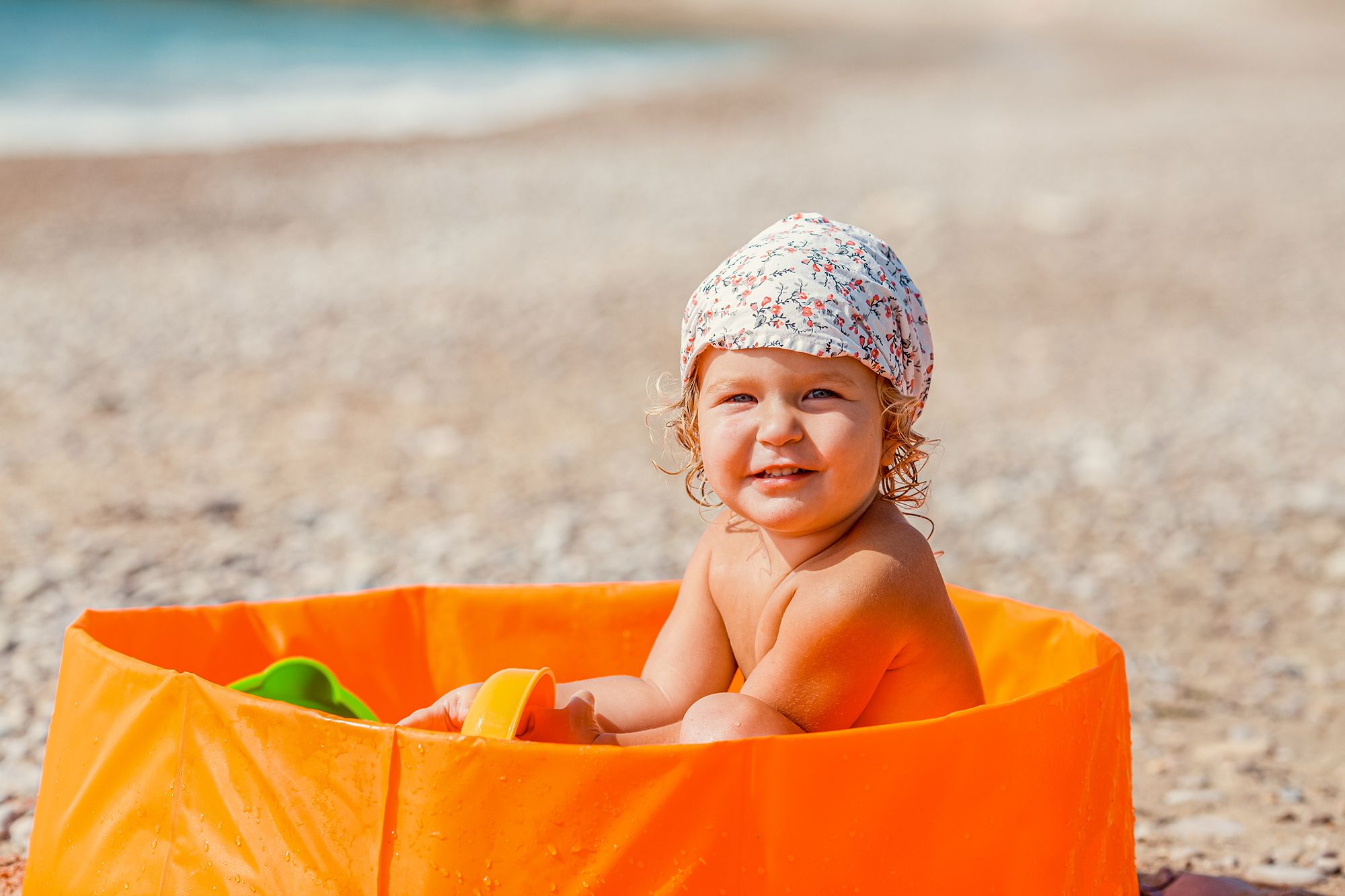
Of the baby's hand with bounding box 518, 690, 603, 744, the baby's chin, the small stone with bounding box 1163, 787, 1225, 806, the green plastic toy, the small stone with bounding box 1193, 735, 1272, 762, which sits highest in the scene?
the baby's chin

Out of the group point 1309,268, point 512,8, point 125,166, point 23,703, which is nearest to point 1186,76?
point 1309,268

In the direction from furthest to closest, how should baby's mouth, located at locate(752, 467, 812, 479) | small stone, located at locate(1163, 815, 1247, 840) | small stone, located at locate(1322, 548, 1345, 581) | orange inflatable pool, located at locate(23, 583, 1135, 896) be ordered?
small stone, located at locate(1322, 548, 1345, 581) < small stone, located at locate(1163, 815, 1247, 840) < baby's mouth, located at locate(752, 467, 812, 479) < orange inflatable pool, located at locate(23, 583, 1135, 896)

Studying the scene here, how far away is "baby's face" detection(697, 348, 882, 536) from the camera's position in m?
2.13

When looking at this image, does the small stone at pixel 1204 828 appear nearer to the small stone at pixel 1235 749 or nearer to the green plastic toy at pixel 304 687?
the small stone at pixel 1235 749

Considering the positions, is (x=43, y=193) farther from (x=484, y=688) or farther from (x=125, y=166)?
(x=484, y=688)

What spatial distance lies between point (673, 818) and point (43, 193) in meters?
12.2

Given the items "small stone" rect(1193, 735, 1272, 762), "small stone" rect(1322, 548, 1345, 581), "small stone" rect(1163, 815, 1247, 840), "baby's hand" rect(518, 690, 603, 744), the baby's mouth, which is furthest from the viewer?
"small stone" rect(1322, 548, 1345, 581)

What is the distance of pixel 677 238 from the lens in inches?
428

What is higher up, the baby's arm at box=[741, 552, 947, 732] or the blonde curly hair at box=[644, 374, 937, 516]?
the blonde curly hair at box=[644, 374, 937, 516]

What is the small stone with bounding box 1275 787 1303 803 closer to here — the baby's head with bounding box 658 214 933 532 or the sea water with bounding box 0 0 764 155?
the baby's head with bounding box 658 214 933 532

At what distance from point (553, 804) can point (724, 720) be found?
38cm

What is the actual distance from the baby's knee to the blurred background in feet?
4.72

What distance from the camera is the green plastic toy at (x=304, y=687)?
102 inches

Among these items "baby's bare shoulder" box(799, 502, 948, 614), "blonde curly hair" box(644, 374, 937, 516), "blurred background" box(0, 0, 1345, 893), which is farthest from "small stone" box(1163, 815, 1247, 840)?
"baby's bare shoulder" box(799, 502, 948, 614)
